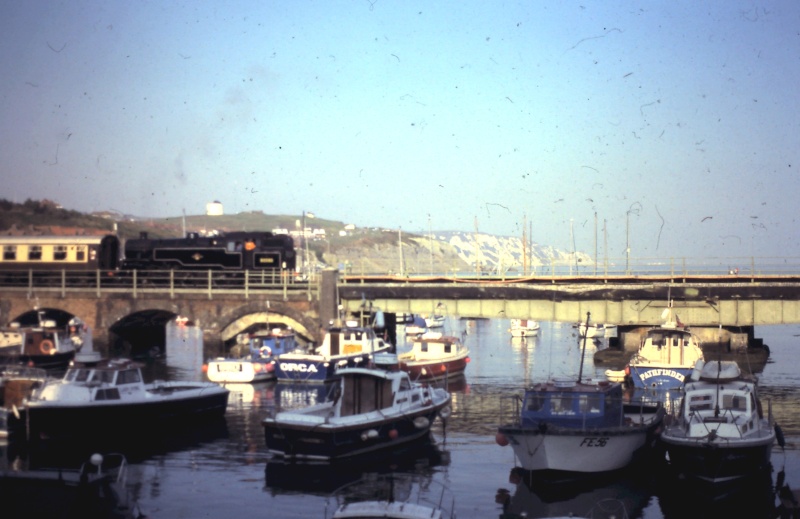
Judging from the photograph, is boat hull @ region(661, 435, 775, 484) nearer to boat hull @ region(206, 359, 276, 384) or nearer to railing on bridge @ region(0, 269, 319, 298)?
boat hull @ region(206, 359, 276, 384)

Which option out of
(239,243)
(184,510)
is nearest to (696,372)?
(184,510)

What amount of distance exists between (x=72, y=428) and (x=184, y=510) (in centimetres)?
1030

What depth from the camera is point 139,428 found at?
36.3 meters

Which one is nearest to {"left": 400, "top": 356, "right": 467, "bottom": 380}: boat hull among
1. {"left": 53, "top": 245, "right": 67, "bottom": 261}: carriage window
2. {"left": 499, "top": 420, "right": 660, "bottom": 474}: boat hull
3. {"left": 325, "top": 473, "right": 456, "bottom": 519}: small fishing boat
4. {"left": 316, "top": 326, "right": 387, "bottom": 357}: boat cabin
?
{"left": 316, "top": 326, "right": 387, "bottom": 357}: boat cabin

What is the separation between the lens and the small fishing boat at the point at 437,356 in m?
52.2

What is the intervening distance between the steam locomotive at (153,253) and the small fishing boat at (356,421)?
38.2 meters

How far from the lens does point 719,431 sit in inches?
1107

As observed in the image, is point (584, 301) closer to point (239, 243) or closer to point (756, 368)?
point (756, 368)

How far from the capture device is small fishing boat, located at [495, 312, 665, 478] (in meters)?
28.4

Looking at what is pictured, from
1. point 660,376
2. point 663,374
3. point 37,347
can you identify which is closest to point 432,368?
point 660,376

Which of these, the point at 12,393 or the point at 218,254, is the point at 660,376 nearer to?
the point at 12,393

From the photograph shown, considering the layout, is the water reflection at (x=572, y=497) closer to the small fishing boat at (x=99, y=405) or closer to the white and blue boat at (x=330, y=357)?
the small fishing boat at (x=99, y=405)

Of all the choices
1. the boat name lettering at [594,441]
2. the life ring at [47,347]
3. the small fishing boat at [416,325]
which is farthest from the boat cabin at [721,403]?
the small fishing boat at [416,325]

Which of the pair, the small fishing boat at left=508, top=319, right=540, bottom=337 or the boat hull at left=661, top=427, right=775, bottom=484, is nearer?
the boat hull at left=661, top=427, right=775, bottom=484
